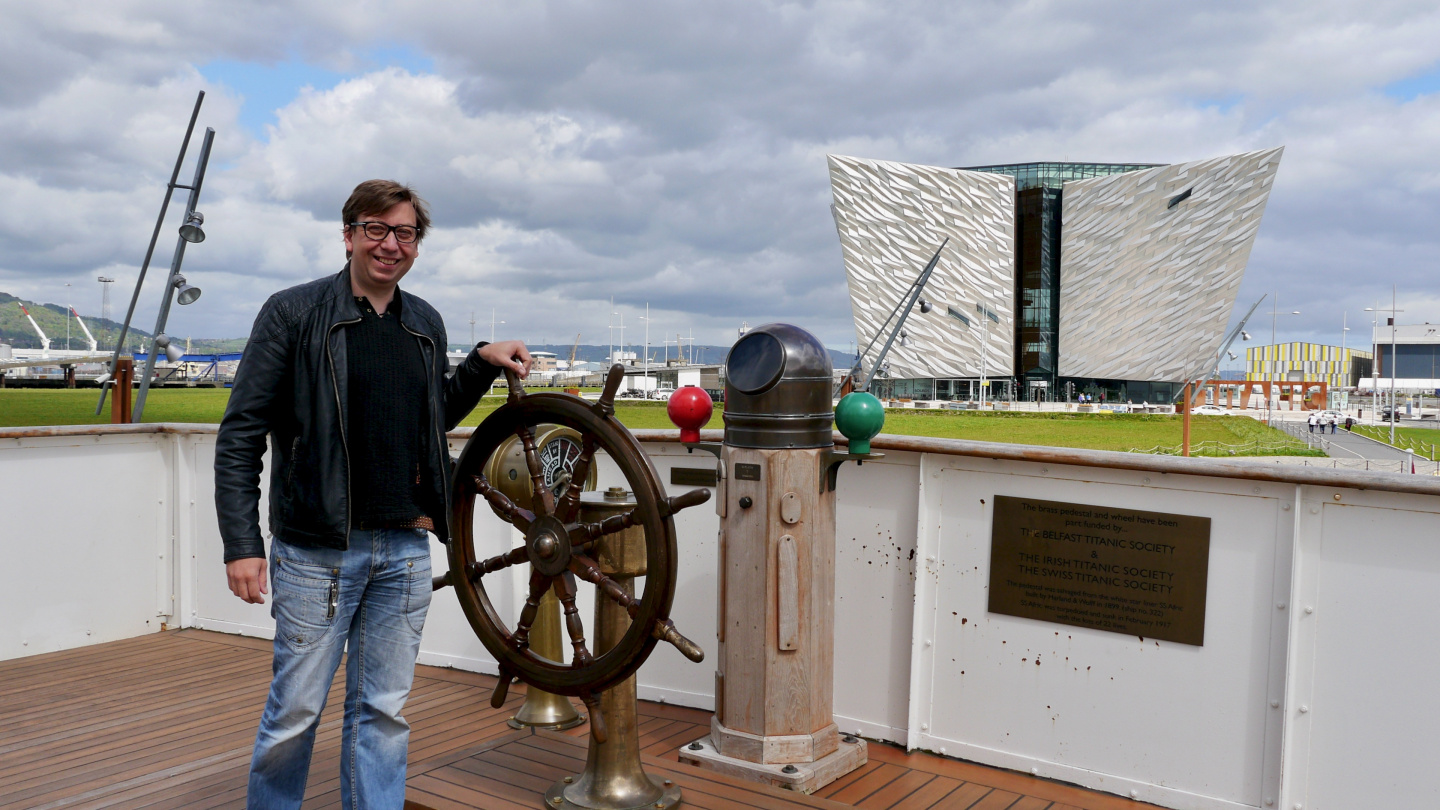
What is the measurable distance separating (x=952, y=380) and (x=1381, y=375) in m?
68.0

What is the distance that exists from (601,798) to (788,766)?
0.58 m

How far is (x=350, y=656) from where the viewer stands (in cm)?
188

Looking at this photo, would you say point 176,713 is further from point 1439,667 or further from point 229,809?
point 1439,667

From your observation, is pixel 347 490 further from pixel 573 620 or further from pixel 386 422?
pixel 573 620

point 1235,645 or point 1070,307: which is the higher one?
point 1070,307

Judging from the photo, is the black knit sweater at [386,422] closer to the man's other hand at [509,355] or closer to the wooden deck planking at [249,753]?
the man's other hand at [509,355]

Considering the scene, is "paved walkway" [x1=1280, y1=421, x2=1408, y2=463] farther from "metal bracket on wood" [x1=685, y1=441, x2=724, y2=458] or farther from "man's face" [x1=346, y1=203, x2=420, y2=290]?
"man's face" [x1=346, y1=203, x2=420, y2=290]

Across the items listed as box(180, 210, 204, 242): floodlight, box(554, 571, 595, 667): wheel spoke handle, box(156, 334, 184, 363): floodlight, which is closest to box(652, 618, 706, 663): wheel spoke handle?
box(554, 571, 595, 667): wheel spoke handle

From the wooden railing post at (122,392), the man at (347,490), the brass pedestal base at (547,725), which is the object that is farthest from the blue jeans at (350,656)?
the wooden railing post at (122,392)

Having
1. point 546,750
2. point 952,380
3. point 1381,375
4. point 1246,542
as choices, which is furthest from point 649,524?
point 1381,375

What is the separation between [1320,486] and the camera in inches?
92.7

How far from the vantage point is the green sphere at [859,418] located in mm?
2471

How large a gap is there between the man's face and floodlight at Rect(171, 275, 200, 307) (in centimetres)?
513

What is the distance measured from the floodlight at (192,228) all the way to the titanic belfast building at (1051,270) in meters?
50.3
